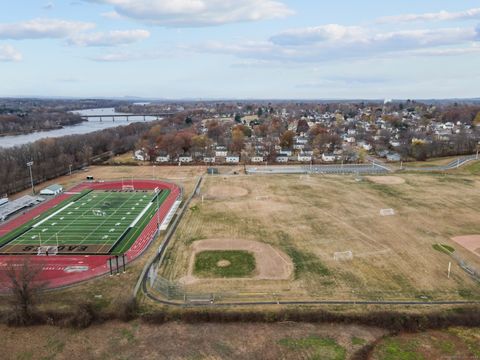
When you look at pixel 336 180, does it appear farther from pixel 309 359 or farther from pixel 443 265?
pixel 309 359

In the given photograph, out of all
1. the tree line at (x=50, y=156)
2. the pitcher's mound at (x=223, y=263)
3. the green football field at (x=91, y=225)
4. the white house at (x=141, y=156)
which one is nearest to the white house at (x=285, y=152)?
the white house at (x=141, y=156)

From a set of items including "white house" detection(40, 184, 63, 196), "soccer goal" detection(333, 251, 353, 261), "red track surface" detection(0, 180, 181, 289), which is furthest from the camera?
"white house" detection(40, 184, 63, 196)

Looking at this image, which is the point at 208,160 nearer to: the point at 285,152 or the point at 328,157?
the point at 285,152

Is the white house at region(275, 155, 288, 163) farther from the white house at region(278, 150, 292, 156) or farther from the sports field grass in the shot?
the sports field grass

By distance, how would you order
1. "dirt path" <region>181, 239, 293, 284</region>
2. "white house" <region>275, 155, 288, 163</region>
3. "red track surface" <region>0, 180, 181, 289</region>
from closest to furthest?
"red track surface" <region>0, 180, 181, 289</region> → "dirt path" <region>181, 239, 293, 284</region> → "white house" <region>275, 155, 288, 163</region>

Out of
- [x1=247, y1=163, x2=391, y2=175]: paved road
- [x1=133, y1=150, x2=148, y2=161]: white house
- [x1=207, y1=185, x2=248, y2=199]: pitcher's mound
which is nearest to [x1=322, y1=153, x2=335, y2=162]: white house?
[x1=247, y1=163, x2=391, y2=175]: paved road

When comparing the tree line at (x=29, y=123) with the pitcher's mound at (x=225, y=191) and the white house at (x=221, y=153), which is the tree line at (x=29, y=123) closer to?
the white house at (x=221, y=153)

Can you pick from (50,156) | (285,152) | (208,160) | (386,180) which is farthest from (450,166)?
(50,156)
